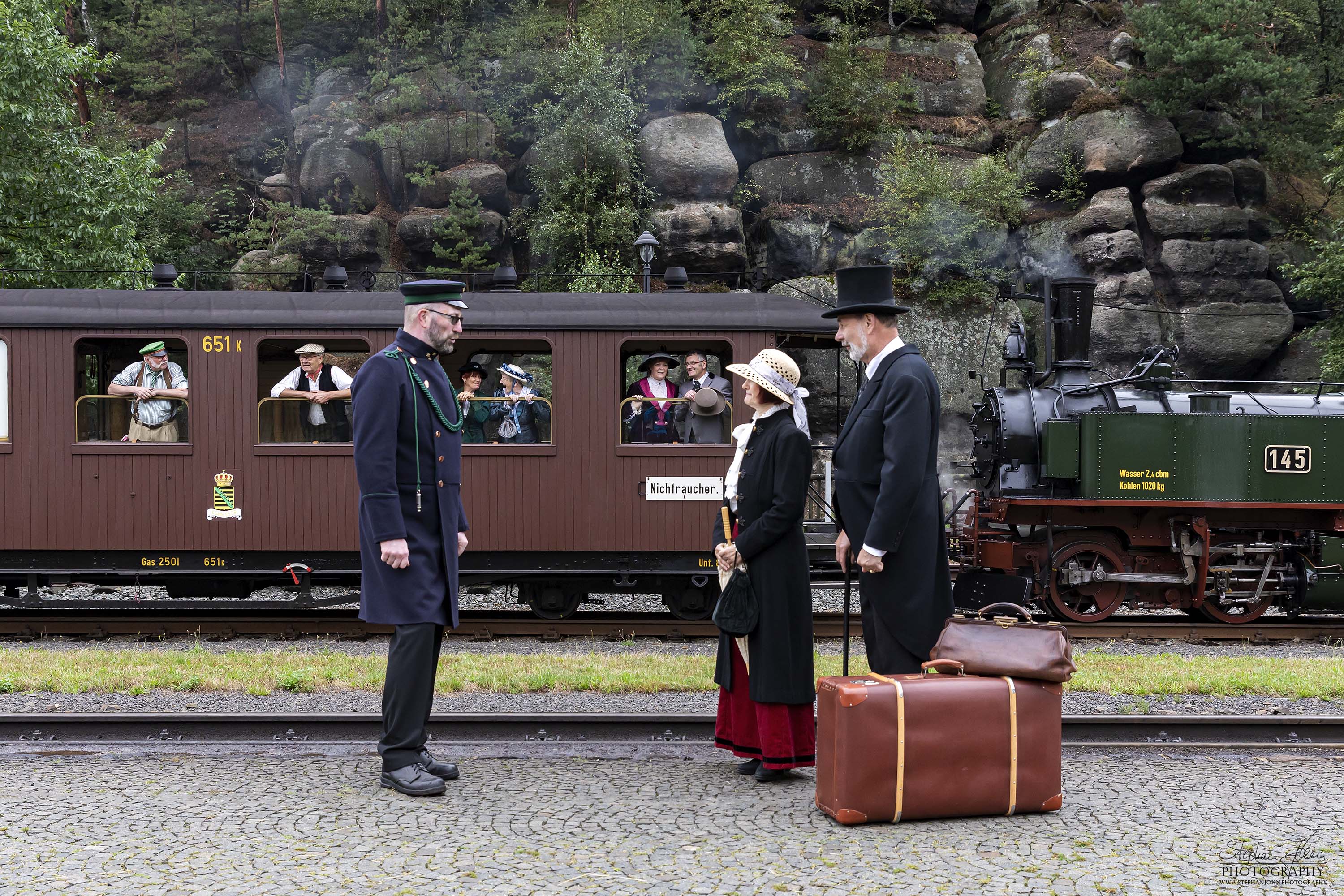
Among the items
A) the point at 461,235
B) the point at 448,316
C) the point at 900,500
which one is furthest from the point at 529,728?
the point at 461,235

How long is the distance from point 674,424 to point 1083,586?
4581 mm

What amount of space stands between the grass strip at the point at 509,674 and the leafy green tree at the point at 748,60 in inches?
862

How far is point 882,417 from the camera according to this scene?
450 centimetres

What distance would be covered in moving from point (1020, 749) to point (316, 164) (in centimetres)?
2810

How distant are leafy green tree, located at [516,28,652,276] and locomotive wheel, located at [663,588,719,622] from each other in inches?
574

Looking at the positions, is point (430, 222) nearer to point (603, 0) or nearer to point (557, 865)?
point (603, 0)

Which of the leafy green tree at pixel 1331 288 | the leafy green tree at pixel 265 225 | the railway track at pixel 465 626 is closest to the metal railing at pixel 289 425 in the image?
the railway track at pixel 465 626

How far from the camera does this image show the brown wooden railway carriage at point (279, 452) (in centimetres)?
912

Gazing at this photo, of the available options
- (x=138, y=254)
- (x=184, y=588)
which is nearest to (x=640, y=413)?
(x=184, y=588)

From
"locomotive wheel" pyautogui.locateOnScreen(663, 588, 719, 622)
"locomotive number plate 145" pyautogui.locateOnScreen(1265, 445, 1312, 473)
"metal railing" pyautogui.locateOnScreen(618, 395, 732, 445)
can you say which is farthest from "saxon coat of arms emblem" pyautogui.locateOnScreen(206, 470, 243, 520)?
"locomotive number plate 145" pyautogui.locateOnScreen(1265, 445, 1312, 473)

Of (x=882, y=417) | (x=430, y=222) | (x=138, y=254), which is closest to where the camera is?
(x=882, y=417)

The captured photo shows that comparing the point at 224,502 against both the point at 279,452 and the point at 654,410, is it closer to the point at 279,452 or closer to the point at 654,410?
the point at 279,452

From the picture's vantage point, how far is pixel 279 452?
30.1ft

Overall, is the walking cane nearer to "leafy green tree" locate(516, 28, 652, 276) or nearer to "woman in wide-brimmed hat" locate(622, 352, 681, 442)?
"woman in wide-brimmed hat" locate(622, 352, 681, 442)
